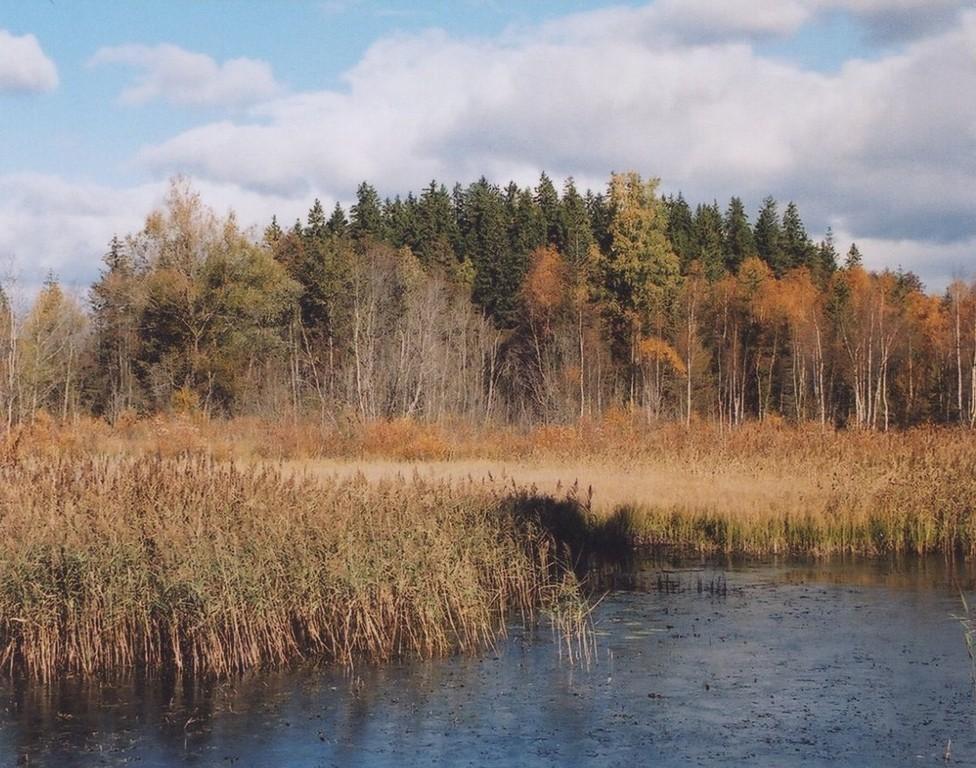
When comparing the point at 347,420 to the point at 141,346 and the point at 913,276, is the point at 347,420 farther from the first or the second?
the point at 913,276

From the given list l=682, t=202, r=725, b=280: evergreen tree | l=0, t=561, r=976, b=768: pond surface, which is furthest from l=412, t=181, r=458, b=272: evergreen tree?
l=0, t=561, r=976, b=768: pond surface

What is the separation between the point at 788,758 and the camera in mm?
8508

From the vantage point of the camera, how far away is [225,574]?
438 inches

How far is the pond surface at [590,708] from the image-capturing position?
8.74 meters

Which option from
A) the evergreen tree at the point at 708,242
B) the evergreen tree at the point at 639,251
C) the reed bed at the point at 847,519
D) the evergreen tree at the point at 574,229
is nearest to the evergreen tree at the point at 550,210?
the evergreen tree at the point at 574,229

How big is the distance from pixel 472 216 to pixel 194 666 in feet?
263

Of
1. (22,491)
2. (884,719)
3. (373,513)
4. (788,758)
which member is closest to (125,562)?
Result: (22,491)

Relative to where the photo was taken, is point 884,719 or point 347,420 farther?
point 347,420

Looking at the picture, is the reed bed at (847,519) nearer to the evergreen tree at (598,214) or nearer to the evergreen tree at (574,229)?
the evergreen tree at (574,229)

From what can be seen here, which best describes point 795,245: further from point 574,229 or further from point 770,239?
point 574,229

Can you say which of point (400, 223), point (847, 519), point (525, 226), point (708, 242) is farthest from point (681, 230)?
point (847, 519)

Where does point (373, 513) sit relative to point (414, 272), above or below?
below

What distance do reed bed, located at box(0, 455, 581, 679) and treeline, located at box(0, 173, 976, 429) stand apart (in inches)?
803

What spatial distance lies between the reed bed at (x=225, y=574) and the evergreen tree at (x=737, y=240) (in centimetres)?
7218
